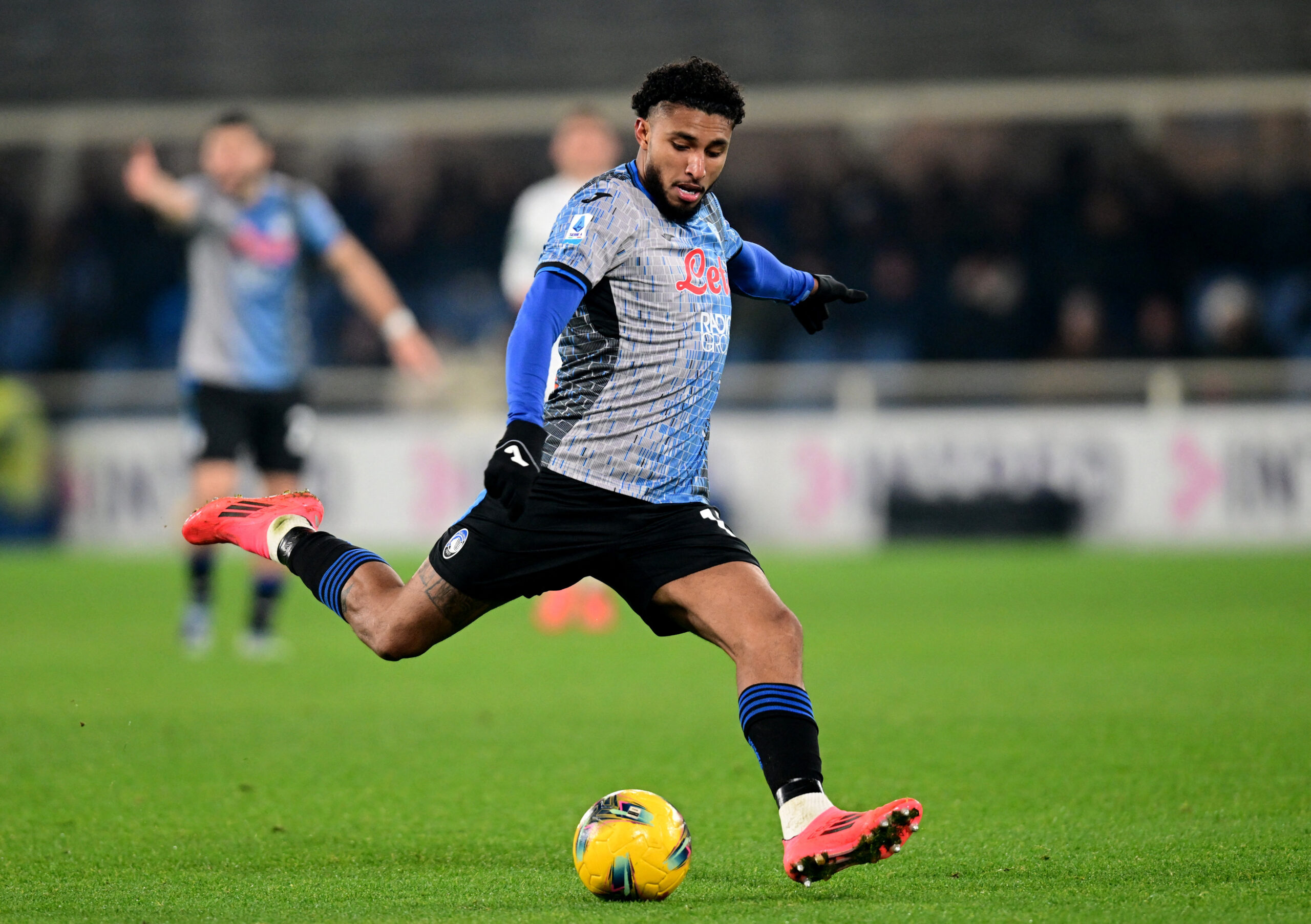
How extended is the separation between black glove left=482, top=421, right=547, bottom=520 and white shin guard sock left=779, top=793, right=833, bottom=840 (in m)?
0.88

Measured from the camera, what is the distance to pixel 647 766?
18.8 feet

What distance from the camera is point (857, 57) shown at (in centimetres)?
1922

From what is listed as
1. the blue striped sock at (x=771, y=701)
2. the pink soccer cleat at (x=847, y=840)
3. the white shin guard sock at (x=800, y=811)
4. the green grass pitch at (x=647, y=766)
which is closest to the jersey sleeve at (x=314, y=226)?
A: the green grass pitch at (x=647, y=766)

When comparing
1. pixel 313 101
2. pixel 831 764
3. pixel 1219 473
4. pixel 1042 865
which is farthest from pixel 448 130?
pixel 1042 865

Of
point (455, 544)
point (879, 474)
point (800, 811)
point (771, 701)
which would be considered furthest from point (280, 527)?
point (879, 474)

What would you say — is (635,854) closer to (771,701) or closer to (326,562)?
(771,701)

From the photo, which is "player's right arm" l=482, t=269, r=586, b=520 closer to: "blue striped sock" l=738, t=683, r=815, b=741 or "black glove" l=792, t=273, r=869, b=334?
"blue striped sock" l=738, t=683, r=815, b=741

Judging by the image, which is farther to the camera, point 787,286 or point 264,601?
point 264,601

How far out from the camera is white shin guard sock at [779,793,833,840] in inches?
149

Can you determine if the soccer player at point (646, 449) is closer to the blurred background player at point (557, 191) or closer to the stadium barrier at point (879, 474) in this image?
the blurred background player at point (557, 191)

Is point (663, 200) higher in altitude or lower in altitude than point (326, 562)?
higher

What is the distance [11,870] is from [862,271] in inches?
640

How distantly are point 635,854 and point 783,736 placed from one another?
0.43 m

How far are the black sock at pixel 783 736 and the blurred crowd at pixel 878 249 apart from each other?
1496cm
